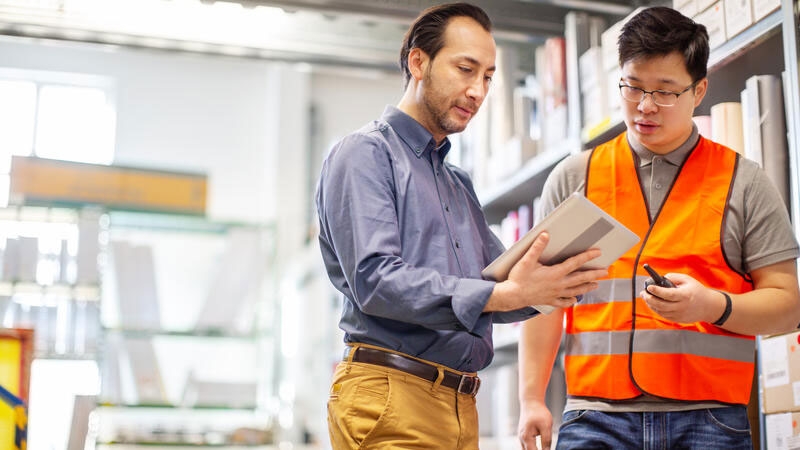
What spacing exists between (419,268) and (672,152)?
0.64 metres

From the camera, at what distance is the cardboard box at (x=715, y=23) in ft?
6.94

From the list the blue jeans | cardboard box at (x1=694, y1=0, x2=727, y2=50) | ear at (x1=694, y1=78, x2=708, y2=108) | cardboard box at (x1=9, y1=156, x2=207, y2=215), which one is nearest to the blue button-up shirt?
the blue jeans

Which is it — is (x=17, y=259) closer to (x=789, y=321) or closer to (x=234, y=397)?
(x=234, y=397)

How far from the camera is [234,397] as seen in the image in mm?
3658

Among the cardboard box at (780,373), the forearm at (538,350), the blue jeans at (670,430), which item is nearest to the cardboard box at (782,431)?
the cardboard box at (780,373)

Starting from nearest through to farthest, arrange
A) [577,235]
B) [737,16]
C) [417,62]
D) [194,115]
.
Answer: [577,235]
[417,62]
[737,16]
[194,115]

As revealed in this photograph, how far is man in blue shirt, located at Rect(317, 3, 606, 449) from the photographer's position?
4.77 feet

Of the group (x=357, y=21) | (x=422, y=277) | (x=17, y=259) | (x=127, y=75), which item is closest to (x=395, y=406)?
(x=422, y=277)

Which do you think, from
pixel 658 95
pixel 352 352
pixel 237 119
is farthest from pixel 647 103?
pixel 237 119

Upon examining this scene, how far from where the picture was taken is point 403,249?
5.30ft

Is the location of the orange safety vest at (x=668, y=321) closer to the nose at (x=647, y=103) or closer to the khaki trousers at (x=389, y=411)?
the nose at (x=647, y=103)

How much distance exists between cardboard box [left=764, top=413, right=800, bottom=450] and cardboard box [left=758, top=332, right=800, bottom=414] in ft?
0.05

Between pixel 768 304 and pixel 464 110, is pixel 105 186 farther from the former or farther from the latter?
pixel 768 304

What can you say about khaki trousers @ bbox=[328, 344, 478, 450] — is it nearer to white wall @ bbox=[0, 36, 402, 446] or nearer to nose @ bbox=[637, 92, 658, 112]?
nose @ bbox=[637, 92, 658, 112]
